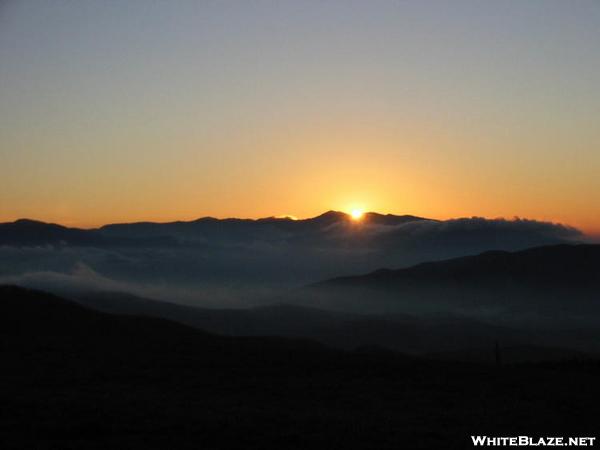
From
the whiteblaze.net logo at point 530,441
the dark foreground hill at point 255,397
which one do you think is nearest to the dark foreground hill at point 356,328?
the dark foreground hill at point 255,397

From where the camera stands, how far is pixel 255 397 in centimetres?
2486

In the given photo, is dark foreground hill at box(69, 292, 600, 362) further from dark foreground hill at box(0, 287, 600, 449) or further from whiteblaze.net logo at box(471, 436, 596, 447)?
whiteblaze.net logo at box(471, 436, 596, 447)

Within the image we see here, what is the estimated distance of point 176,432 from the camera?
19297 mm

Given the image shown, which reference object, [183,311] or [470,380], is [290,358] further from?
[183,311]

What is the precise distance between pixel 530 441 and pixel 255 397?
9248 mm

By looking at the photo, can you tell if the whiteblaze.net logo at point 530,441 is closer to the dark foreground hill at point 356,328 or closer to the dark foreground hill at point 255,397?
the dark foreground hill at point 255,397

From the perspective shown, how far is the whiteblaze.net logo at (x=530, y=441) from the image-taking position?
18.2 m

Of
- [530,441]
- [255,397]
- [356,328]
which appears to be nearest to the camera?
[530,441]

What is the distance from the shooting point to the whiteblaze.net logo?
18.2 meters

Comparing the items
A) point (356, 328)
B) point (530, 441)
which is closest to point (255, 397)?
point (530, 441)

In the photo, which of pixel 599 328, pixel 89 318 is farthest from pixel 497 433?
pixel 599 328

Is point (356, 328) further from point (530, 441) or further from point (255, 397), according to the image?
point (530, 441)

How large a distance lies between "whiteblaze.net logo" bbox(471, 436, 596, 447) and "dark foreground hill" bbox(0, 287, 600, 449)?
40 centimetres

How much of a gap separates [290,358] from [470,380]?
854 cm
